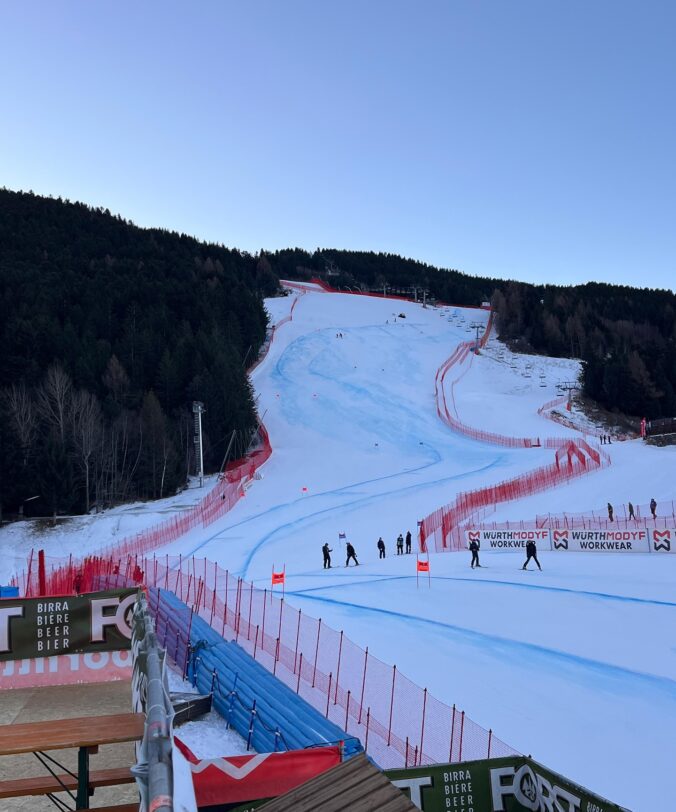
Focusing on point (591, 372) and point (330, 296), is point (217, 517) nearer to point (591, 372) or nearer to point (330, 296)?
point (591, 372)

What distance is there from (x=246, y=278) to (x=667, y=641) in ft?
292

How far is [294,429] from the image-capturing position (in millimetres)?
50812

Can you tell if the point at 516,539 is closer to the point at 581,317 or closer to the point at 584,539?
the point at 584,539

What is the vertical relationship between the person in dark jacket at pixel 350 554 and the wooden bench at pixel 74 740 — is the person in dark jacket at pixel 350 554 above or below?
below

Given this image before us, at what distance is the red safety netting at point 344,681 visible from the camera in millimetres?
8727

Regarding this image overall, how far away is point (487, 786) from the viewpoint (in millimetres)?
4566

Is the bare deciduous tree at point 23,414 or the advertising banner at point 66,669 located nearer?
the advertising banner at point 66,669

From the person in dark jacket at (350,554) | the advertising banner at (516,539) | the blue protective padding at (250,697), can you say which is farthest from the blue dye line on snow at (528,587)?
the blue protective padding at (250,697)

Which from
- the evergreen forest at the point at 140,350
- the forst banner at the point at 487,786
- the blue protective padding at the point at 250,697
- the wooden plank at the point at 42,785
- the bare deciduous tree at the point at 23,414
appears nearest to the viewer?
the wooden plank at the point at 42,785

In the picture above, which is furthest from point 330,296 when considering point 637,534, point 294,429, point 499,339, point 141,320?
point 637,534

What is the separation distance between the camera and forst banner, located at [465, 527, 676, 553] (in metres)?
21.7

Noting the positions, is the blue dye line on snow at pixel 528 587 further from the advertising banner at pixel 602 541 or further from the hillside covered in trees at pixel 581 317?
the hillside covered in trees at pixel 581 317

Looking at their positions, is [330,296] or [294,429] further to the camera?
[330,296]

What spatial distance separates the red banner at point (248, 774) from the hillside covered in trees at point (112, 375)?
3477 centimetres
